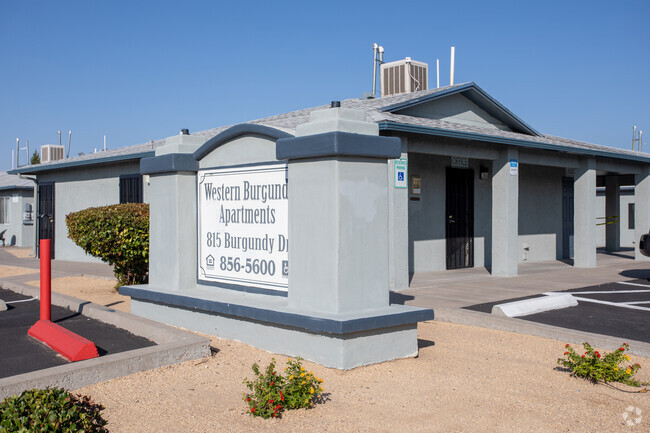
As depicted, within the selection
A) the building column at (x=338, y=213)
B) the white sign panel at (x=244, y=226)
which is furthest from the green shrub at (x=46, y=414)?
the white sign panel at (x=244, y=226)

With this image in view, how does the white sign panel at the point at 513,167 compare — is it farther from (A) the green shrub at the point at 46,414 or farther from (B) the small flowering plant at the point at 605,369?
(A) the green shrub at the point at 46,414

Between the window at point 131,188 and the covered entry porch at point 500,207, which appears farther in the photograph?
the window at point 131,188

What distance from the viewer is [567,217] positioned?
1875cm

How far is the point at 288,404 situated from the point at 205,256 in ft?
11.3

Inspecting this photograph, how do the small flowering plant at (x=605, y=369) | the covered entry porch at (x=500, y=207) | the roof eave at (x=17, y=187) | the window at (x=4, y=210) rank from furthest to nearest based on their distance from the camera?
the window at (x=4, y=210) → the roof eave at (x=17, y=187) → the covered entry porch at (x=500, y=207) → the small flowering plant at (x=605, y=369)

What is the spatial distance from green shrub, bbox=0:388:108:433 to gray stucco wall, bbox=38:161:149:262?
13940mm

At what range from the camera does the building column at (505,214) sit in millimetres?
13352

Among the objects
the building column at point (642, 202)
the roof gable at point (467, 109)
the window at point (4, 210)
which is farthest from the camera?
the window at point (4, 210)

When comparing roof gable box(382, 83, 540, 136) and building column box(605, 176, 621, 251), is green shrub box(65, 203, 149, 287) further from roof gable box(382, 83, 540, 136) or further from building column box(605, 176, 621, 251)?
building column box(605, 176, 621, 251)

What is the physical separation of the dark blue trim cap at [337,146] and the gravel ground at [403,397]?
196cm

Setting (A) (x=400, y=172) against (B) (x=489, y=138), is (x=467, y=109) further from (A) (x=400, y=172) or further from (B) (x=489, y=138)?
(A) (x=400, y=172)

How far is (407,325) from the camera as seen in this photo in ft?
19.2

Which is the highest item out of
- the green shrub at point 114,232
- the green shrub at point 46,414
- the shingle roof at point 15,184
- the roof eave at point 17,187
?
the shingle roof at point 15,184

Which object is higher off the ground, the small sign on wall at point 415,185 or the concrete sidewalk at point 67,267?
the small sign on wall at point 415,185
